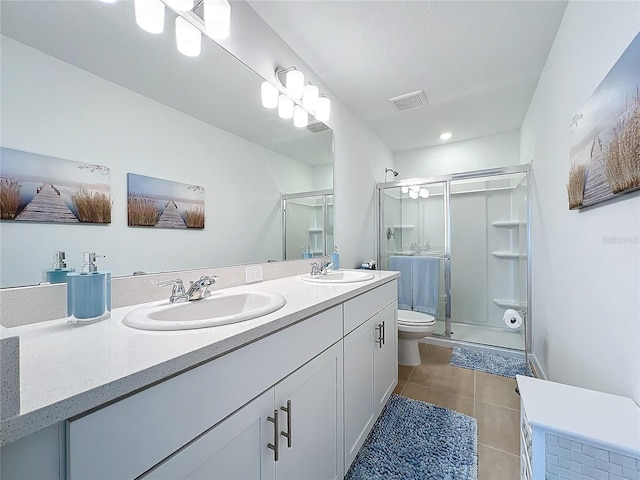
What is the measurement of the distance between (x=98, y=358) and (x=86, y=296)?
0.29m

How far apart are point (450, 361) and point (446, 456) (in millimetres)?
1177

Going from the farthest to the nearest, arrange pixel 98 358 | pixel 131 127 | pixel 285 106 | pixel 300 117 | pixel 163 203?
pixel 300 117
pixel 285 106
pixel 163 203
pixel 131 127
pixel 98 358

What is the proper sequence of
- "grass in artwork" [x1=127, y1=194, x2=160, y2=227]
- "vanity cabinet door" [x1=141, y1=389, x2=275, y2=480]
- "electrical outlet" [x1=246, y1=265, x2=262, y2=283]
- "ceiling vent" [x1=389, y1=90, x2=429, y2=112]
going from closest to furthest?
"vanity cabinet door" [x1=141, y1=389, x2=275, y2=480], "grass in artwork" [x1=127, y1=194, x2=160, y2=227], "electrical outlet" [x1=246, y1=265, x2=262, y2=283], "ceiling vent" [x1=389, y1=90, x2=429, y2=112]

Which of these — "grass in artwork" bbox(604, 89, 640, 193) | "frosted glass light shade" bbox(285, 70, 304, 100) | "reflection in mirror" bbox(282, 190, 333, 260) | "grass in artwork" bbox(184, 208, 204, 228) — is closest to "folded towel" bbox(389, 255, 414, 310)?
"reflection in mirror" bbox(282, 190, 333, 260)

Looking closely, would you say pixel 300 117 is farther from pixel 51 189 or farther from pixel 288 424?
pixel 288 424

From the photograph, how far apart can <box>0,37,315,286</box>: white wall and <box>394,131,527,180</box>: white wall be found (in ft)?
8.90

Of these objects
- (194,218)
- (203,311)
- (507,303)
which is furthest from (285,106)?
(507,303)

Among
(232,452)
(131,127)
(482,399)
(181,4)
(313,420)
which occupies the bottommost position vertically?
(482,399)

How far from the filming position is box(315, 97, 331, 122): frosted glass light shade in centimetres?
200

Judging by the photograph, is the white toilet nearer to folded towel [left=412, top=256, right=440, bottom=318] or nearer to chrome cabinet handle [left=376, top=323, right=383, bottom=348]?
folded towel [left=412, top=256, right=440, bottom=318]

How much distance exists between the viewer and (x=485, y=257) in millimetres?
3154

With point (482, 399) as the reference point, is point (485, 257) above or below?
above

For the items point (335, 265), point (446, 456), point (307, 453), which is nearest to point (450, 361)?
point (446, 456)

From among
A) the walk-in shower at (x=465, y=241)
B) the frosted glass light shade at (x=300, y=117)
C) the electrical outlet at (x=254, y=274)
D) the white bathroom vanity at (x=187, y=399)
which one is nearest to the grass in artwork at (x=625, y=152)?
the white bathroom vanity at (x=187, y=399)
